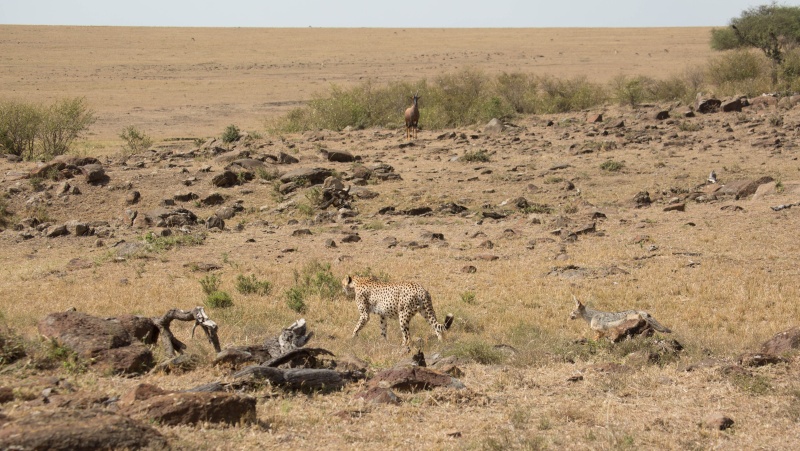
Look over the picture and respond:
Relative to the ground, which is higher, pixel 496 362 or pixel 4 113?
pixel 4 113

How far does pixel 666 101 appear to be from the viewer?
111 feet

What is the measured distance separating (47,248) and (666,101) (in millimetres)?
25849

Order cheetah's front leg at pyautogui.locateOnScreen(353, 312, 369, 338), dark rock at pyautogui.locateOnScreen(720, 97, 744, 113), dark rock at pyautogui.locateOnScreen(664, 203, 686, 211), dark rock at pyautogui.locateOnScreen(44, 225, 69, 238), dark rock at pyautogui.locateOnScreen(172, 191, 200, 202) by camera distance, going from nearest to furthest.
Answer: cheetah's front leg at pyautogui.locateOnScreen(353, 312, 369, 338)
dark rock at pyautogui.locateOnScreen(664, 203, 686, 211)
dark rock at pyautogui.locateOnScreen(44, 225, 69, 238)
dark rock at pyautogui.locateOnScreen(172, 191, 200, 202)
dark rock at pyautogui.locateOnScreen(720, 97, 744, 113)

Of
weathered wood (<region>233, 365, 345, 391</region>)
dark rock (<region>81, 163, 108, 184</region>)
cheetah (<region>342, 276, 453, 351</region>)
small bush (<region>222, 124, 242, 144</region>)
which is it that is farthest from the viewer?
small bush (<region>222, 124, 242, 144</region>)

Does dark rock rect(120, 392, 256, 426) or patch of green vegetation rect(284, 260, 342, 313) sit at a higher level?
dark rock rect(120, 392, 256, 426)

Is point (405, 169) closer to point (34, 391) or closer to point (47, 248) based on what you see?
point (47, 248)

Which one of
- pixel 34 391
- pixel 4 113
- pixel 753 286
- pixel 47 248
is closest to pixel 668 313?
pixel 753 286

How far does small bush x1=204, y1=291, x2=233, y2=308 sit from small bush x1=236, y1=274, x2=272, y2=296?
2.62 ft

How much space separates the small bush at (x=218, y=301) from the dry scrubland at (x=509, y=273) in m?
0.35

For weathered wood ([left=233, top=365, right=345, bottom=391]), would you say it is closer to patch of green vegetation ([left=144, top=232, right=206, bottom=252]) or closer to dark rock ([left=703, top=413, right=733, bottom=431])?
dark rock ([left=703, top=413, right=733, bottom=431])

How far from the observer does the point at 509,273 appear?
44.1 feet

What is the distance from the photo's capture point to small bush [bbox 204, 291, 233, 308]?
11727 millimetres

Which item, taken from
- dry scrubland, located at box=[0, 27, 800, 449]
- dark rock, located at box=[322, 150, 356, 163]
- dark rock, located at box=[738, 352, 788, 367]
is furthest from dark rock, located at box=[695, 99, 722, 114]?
dark rock, located at box=[738, 352, 788, 367]

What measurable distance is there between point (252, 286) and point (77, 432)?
766 cm
